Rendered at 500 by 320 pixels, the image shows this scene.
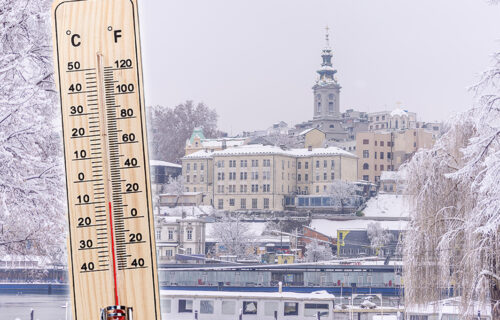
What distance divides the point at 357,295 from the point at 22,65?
19637 millimetres

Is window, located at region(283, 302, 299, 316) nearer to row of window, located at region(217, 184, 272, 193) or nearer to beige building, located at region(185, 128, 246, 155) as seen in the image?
row of window, located at region(217, 184, 272, 193)

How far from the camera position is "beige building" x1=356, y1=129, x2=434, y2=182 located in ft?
130

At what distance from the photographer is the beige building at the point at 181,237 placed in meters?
28.1

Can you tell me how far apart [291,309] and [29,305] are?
5884 millimetres

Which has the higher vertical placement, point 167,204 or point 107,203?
point 107,203

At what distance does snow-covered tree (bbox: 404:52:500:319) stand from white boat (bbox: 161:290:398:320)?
586 cm

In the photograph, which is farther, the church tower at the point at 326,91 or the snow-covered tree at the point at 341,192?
the church tower at the point at 326,91

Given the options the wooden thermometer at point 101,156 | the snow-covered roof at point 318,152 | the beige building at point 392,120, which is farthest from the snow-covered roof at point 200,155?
the wooden thermometer at point 101,156

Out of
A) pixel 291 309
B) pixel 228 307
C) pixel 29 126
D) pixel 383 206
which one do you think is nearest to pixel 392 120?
pixel 383 206

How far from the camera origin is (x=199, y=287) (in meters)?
23.9

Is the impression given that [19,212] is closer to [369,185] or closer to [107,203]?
[107,203]

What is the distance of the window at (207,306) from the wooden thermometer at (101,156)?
10563 mm

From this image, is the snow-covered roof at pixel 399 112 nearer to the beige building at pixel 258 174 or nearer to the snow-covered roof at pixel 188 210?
the beige building at pixel 258 174

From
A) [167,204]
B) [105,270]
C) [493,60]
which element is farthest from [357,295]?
[105,270]
